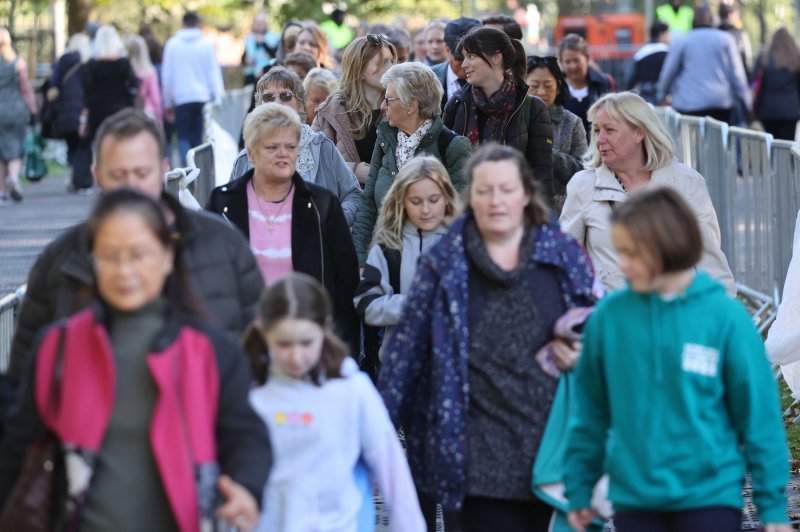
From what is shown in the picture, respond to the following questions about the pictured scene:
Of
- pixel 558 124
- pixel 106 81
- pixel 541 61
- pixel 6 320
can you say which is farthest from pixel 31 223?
pixel 6 320

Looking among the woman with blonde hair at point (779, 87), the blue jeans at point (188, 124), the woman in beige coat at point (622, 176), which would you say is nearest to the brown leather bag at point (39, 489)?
the woman in beige coat at point (622, 176)

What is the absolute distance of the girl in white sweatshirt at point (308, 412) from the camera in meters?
4.95

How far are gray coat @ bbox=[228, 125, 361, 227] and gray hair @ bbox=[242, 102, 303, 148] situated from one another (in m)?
1.18

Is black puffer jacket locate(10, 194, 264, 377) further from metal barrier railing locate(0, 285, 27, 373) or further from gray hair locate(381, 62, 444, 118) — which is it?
gray hair locate(381, 62, 444, 118)

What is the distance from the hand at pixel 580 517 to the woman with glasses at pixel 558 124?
Result: 534cm

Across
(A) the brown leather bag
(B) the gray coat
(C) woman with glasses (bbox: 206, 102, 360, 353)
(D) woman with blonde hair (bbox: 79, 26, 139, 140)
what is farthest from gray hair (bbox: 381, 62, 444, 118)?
(D) woman with blonde hair (bbox: 79, 26, 139, 140)

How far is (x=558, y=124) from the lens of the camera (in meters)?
10.8

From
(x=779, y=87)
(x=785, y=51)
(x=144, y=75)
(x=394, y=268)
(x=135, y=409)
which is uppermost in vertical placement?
(x=785, y=51)

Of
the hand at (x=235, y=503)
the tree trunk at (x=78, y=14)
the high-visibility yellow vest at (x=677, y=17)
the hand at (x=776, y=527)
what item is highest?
the tree trunk at (x=78, y=14)

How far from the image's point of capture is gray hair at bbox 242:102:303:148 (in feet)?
24.1

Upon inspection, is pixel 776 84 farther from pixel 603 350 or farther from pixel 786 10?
pixel 786 10

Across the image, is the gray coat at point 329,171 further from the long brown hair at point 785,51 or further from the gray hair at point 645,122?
the long brown hair at point 785,51

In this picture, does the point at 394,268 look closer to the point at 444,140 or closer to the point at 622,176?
the point at 622,176

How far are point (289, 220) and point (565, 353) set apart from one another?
2145mm
